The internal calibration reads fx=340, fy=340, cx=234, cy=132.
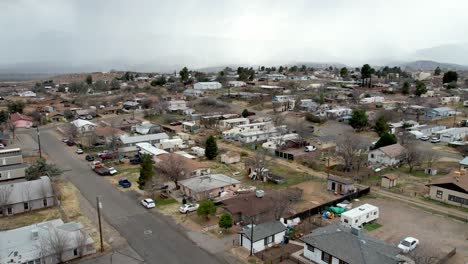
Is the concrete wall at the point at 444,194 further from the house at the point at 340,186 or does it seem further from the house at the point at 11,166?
the house at the point at 11,166

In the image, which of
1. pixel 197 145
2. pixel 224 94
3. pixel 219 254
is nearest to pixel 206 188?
pixel 219 254

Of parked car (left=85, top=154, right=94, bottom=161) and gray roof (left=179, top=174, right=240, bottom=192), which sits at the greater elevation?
gray roof (left=179, top=174, right=240, bottom=192)

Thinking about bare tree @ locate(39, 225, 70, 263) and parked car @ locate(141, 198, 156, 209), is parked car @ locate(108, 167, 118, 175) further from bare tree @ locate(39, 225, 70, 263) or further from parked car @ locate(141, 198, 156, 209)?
bare tree @ locate(39, 225, 70, 263)

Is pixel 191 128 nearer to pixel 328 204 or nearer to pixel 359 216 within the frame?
pixel 328 204

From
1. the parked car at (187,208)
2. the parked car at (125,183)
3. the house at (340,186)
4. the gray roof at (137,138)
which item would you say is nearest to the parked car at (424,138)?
the house at (340,186)

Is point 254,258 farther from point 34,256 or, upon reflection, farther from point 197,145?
point 197,145

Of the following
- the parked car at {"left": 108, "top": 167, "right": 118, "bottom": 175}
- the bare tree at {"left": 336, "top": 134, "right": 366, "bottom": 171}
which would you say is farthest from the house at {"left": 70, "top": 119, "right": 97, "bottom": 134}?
the bare tree at {"left": 336, "top": 134, "right": 366, "bottom": 171}
